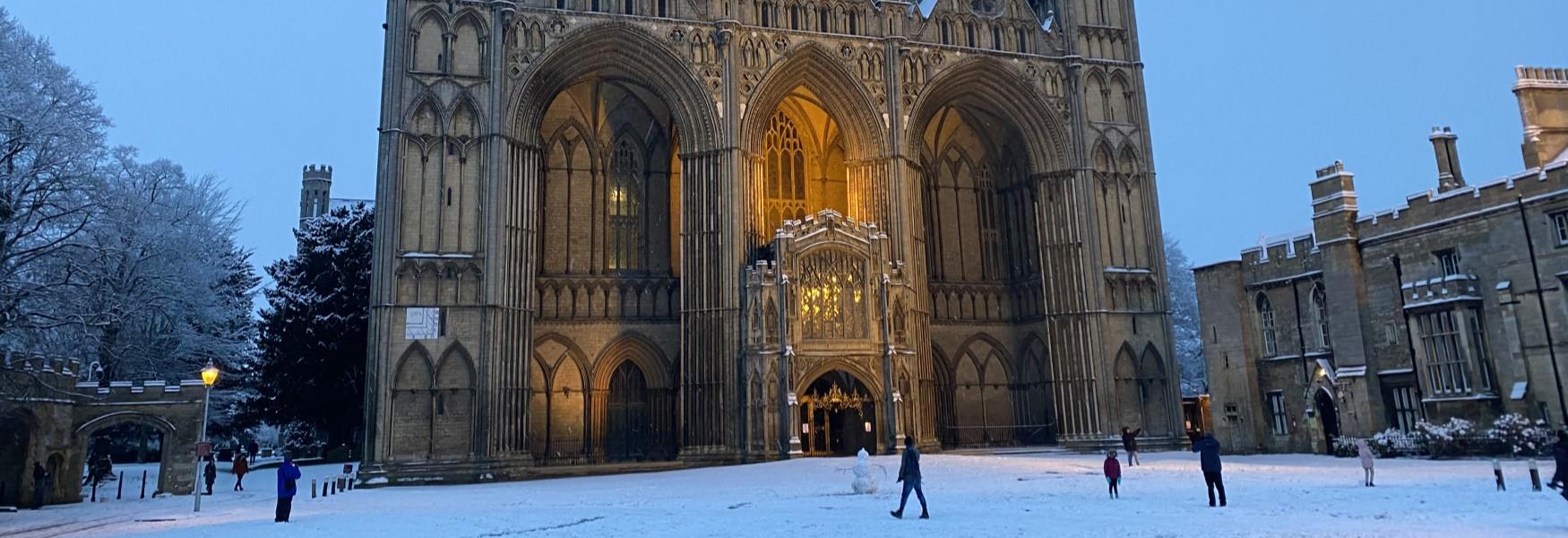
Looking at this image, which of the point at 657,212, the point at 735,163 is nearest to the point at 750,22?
the point at 735,163

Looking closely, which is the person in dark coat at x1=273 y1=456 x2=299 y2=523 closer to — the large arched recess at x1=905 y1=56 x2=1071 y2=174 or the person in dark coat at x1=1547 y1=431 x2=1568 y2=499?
the person in dark coat at x1=1547 y1=431 x2=1568 y2=499

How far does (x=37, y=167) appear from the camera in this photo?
21625mm

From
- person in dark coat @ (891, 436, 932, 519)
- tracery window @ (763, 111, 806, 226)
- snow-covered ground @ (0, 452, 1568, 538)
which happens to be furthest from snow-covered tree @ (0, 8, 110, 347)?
tracery window @ (763, 111, 806, 226)

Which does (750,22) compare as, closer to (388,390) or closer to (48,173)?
(388,390)

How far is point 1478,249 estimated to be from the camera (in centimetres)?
2305

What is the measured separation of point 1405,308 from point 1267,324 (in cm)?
491

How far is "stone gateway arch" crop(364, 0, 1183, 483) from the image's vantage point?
92.7 feet

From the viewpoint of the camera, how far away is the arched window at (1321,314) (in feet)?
88.2

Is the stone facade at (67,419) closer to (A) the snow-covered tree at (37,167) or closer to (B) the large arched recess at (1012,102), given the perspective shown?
(A) the snow-covered tree at (37,167)

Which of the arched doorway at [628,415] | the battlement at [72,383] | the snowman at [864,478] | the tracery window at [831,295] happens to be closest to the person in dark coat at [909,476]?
the snowman at [864,478]

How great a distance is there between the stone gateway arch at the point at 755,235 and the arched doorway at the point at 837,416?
3.5 inches

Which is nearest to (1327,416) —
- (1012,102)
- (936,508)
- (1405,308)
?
(1405,308)

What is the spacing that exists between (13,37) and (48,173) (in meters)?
4.21

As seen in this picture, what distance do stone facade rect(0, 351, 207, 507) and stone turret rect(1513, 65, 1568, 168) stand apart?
116ft
